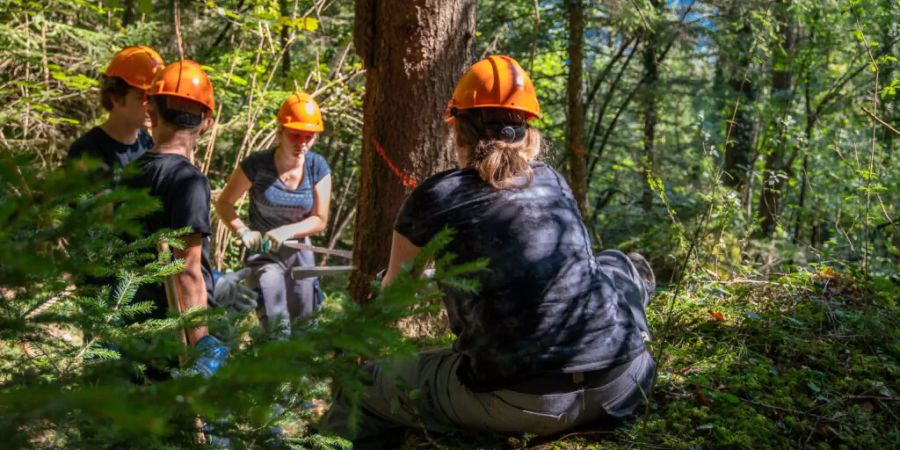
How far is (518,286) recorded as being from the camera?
103 inches

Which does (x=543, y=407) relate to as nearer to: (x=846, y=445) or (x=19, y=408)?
(x=846, y=445)

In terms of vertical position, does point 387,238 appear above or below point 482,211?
below

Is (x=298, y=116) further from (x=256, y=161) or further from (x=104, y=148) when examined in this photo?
(x=104, y=148)

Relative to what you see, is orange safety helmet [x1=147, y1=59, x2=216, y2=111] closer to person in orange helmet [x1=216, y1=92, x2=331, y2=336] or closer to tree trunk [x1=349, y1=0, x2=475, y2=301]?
tree trunk [x1=349, y1=0, x2=475, y2=301]

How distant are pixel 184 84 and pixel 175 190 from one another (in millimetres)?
581

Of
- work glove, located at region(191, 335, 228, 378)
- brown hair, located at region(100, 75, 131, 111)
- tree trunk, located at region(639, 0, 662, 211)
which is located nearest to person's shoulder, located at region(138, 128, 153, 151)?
brown hair, located at region(100, 75, 131, 111)

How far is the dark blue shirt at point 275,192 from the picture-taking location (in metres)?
5.11

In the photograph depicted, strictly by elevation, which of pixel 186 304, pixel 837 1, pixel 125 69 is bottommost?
pixel 186 304

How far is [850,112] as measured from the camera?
10469mm

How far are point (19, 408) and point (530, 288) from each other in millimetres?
1860

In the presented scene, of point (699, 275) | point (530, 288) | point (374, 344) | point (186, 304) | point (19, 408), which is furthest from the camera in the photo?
point (699, 275)

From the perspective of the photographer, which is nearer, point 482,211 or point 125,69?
point 482,211

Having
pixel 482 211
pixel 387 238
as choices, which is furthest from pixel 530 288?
pixel 387 238

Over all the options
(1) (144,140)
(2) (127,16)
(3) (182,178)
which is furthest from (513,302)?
(2) (127,16)
